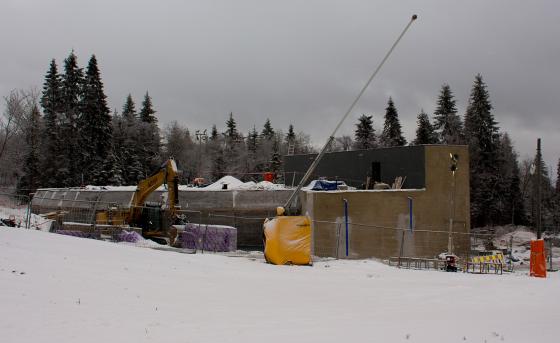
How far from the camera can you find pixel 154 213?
95.7 ft

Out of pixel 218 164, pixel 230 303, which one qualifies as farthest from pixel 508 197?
pixel 230 303

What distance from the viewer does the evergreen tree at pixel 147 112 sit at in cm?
8919

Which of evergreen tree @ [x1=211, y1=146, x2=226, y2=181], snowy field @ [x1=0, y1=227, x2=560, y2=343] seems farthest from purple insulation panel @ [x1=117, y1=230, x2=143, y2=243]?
evergreen tree @ [x1=211, y1=146, x2=226, y2=181]

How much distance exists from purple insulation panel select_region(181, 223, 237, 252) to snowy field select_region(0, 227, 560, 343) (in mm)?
10440

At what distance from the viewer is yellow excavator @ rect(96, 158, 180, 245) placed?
2808cm

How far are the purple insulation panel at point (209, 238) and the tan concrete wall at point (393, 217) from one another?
5.43 m

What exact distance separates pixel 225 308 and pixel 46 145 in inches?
2422

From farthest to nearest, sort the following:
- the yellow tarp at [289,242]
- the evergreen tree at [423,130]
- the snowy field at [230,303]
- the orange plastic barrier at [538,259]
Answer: the evergreen tree at [423,130] → the orange plastic barrier at [538,259] → the yellow tarp at [289,242] → the snowy field at [230,303]

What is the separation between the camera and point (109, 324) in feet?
23.7

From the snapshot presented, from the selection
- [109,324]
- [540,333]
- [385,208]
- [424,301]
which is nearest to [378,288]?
[424,301]

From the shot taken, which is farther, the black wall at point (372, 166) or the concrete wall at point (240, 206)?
the concrete wall at point (240, 206)

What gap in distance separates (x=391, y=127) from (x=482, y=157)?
65.3ft

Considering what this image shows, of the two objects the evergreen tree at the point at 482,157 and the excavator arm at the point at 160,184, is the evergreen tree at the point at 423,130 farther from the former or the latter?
the excavator arm at the point at 160,184

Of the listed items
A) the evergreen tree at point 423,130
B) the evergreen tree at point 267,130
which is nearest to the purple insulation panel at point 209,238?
the evergreen tree at point 423,130
